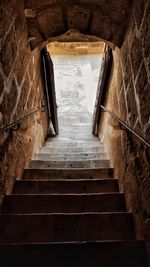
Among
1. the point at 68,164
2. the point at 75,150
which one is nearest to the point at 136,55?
the point at 68,164

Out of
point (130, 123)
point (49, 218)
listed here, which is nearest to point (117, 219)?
point (49, 218)

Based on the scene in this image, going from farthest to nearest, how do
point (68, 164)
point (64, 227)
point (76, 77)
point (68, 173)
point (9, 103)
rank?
point (76, 77)
point (68, 164)
point (68, 173)
point (9, 103)
point (64, 227)

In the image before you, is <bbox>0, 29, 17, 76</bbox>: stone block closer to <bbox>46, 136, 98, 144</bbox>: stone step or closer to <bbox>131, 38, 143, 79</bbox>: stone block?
<bbox>131, 38, 143, 79</bbox>: stone block

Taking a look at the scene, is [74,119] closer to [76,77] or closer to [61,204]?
[76,77]

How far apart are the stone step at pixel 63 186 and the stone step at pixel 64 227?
0.51 metres

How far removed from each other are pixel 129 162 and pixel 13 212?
1031mm

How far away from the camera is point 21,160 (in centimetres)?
249

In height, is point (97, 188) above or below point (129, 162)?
below

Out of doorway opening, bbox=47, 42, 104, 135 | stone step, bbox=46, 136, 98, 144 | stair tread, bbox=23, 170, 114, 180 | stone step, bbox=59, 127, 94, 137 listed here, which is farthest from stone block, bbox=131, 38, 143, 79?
doorway opening, bbox=47, 42, 104, 135

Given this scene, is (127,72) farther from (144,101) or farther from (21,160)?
(21,160)

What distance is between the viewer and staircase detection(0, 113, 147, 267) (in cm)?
134

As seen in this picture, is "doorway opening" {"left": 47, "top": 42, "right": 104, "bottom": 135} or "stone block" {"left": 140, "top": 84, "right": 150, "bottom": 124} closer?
"stone block" {"left": 140, "top": 84, "right": 150, "bottom": 124}

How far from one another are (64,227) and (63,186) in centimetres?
61

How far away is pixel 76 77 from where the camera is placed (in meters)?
8.23
